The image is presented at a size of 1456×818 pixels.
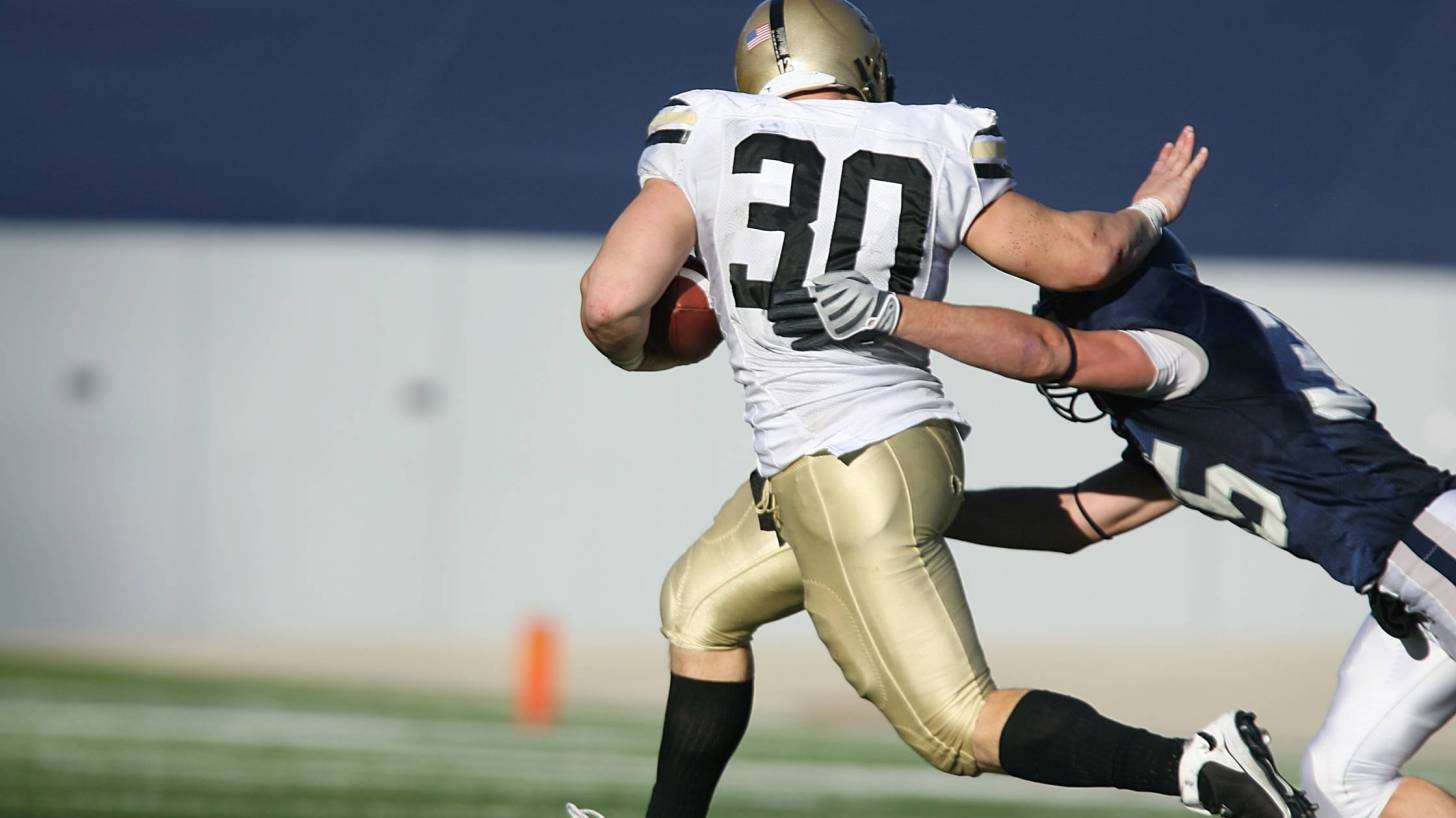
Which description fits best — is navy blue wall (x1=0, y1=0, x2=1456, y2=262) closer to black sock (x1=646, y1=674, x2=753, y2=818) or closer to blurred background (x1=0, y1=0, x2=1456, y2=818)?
blurred background (x1=0, y1=0, x2=1456, y2=818)

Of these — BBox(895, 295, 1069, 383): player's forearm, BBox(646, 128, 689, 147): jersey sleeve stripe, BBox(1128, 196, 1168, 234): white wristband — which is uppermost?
BBox(646, 128, 689, 147): jersey sleeve stripe

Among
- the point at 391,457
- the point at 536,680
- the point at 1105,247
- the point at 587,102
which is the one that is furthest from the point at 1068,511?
the point at 587,102

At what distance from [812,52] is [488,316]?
10093 millimetres

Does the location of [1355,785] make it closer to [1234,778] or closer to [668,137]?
[1234,778]

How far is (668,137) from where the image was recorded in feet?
9.52

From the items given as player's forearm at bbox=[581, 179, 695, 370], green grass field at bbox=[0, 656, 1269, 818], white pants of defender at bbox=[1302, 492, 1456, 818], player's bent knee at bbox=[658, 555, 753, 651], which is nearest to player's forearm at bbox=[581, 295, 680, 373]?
player's forearm at bbox=[581, 179, 695, 370]

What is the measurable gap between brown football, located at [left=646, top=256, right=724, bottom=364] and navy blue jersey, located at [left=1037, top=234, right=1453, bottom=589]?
0.60 meters

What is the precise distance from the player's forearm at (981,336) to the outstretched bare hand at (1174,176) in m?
0.42

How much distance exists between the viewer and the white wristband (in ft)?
9.88

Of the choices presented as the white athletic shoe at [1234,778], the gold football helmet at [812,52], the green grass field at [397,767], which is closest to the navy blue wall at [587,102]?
the green grass field at [397,767]

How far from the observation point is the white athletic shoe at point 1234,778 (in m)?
2.68

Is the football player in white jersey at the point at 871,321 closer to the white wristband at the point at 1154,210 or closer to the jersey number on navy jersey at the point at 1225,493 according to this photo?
the white wristband at the point at 1154,210

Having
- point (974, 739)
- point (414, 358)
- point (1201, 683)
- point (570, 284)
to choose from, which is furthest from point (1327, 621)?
point (974, 739)

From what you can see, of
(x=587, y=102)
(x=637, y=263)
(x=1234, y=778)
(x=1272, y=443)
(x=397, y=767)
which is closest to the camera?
(x=1234, y=778)
